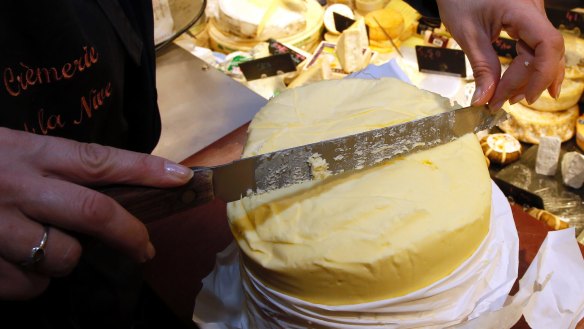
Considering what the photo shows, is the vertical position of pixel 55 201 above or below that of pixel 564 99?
above

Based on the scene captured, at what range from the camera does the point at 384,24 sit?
8.13ft

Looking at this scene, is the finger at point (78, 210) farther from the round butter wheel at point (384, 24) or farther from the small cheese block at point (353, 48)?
the round butter wheel at point (384, 24)

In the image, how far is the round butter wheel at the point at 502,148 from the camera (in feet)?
6.62

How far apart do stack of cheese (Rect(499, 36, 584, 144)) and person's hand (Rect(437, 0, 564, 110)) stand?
1.03 meters

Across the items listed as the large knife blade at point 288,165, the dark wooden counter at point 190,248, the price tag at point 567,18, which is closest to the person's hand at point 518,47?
the large knife blade at point 288,165

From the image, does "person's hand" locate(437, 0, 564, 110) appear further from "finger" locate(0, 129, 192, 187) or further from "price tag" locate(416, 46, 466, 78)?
"price tag" locate(416, 46, 466, 78)

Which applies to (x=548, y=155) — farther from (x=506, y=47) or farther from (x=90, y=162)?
(x=90, y=162)

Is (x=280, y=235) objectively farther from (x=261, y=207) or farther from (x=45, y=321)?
(x=45, y=321)

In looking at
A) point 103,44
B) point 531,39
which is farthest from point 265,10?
point 531,39

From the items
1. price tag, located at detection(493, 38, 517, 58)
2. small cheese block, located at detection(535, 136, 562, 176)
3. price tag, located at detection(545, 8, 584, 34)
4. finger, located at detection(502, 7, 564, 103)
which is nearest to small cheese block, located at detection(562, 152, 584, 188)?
small cheese block, located at detection(535, 136, 562, 176)

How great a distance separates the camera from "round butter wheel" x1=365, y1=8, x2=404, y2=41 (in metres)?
2.47

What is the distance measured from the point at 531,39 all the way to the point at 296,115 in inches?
25.1

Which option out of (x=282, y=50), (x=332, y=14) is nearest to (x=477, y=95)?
(x=282, y=50)

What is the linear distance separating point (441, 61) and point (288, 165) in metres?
1.65
